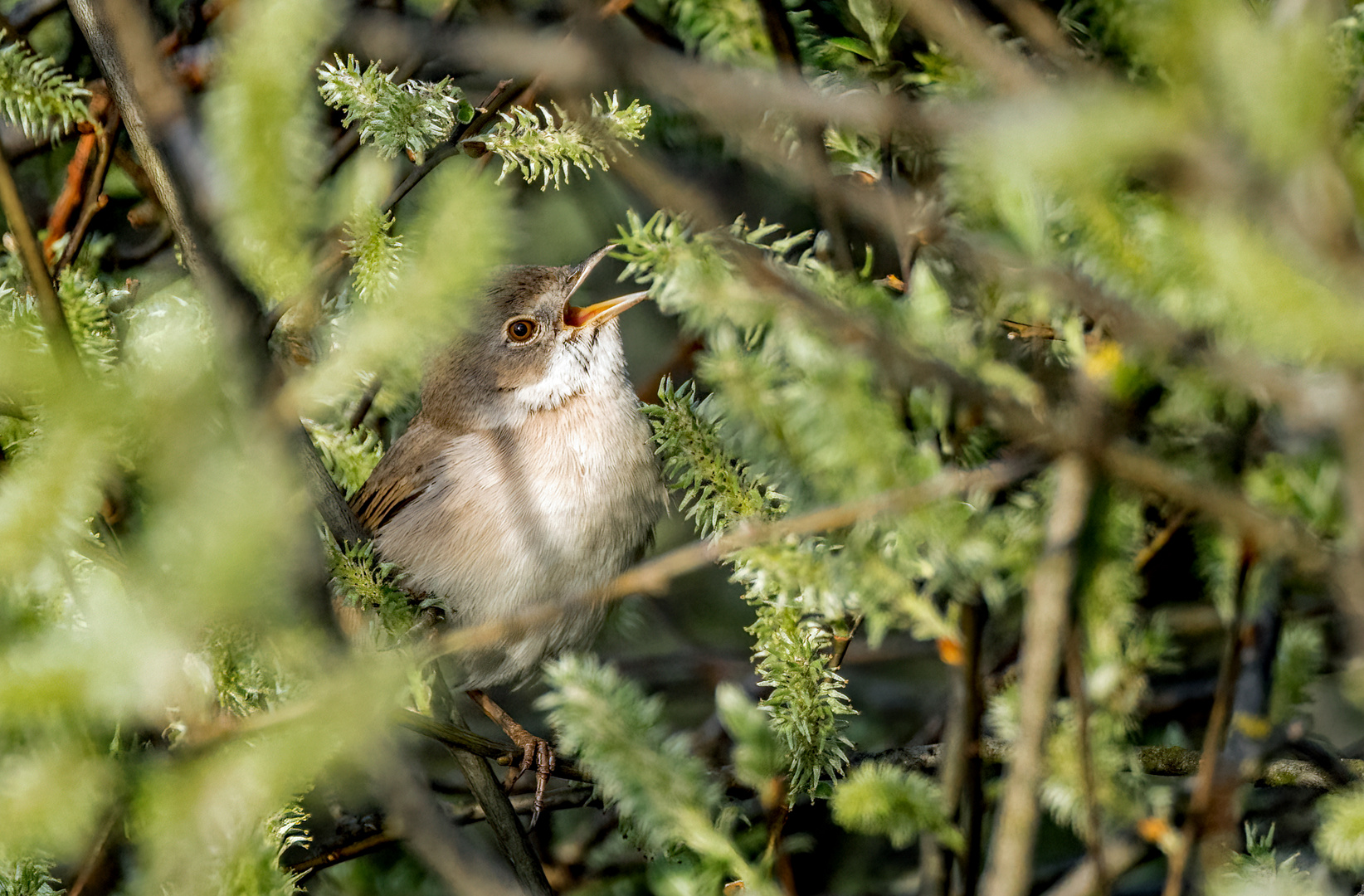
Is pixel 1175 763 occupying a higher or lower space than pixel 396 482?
higher

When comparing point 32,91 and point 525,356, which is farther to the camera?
point 525,356

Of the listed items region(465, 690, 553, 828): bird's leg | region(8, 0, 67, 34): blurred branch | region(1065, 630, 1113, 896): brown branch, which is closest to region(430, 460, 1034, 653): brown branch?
region(1065, 630, 1113, 896): brown branch

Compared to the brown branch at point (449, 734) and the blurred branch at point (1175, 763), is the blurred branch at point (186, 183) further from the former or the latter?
the blurred branch at point (1175, 763)

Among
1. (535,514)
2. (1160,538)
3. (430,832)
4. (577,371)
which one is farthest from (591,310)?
(430,832)

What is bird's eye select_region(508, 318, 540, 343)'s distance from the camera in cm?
401

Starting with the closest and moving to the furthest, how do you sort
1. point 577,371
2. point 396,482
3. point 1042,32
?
point 1042,32 < point 396,482 < point 577,371

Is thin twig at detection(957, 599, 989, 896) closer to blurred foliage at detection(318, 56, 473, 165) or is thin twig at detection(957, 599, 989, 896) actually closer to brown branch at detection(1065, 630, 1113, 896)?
brown branch at detection(1065, 630, 1113, 896)

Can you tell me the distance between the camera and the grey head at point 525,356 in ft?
12.7

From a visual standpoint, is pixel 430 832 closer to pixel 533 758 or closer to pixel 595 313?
pixel 533 758

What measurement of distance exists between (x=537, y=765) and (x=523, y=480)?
34.2 inches

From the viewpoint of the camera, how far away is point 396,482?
3771 mm

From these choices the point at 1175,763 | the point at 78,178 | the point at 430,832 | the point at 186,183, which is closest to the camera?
the point at 430,832

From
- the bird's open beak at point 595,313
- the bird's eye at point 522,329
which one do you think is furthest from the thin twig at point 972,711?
the bird's eye at point 522,329

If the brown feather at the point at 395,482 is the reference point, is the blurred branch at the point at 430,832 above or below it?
above
